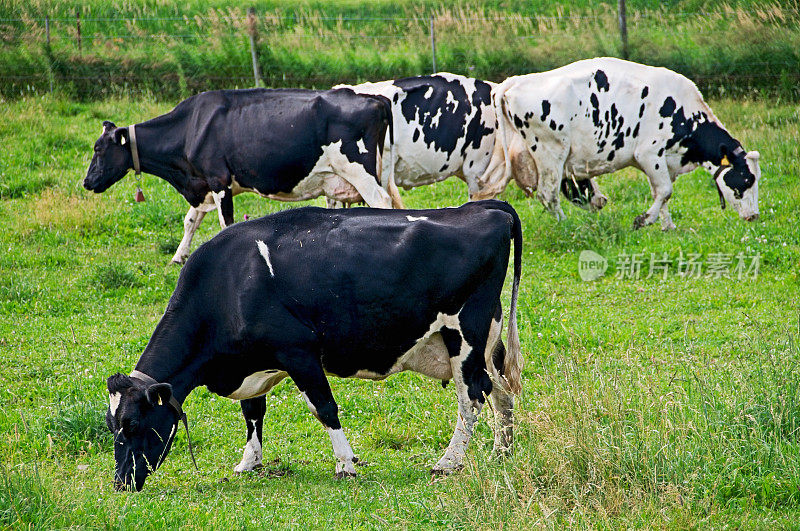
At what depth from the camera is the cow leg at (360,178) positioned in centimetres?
1203

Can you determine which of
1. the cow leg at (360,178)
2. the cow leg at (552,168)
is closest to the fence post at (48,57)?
the cow leg at (360,178)

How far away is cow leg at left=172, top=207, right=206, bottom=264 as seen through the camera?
13.1 m

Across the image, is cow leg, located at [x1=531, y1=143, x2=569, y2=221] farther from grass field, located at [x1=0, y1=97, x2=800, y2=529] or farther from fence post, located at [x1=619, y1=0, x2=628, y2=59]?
fence post, located at [x1=619, y1=0, x2=628, y2=59]

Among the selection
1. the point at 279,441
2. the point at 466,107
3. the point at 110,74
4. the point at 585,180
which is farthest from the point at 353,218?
the point at 110,74

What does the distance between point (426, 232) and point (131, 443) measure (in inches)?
101

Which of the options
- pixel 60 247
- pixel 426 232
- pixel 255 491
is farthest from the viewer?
pixel 60 247

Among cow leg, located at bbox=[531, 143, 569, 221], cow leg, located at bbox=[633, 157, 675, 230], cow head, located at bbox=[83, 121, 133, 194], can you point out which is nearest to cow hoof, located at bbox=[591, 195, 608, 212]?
cow leg, located at bbox=[633, 157, 675, 230]

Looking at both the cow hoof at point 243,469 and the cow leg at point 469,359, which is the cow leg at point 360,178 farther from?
the cow hoof at point 243,469

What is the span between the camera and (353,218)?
7438 mm

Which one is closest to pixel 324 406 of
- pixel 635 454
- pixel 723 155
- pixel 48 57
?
pixel 635 454

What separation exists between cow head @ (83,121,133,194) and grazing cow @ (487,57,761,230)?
5.06m

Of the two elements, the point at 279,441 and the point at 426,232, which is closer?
the point at 426,232

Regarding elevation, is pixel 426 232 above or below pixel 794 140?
above

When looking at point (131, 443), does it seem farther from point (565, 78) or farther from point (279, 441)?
point (565, 78)
